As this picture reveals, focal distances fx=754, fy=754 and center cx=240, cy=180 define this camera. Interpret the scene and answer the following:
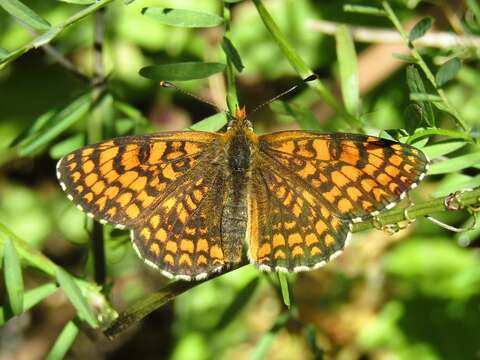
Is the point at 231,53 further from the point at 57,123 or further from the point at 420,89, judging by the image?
the point at 57,123

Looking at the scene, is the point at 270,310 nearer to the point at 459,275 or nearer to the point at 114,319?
the point at 459,275

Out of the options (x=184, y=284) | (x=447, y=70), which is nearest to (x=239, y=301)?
(x=184, y=284)

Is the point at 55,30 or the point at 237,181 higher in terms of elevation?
the point at 55,30

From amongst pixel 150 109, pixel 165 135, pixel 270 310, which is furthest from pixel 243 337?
pixel 165 135

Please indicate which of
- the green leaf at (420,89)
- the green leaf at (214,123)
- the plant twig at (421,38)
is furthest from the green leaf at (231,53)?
the plant twig at (421,38)

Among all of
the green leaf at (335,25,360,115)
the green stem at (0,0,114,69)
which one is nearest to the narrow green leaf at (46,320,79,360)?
the green stem at (0,0,114,69)

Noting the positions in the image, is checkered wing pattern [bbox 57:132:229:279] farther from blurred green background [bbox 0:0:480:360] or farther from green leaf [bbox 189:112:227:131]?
blurred green background [bbox 0:0:480:360]

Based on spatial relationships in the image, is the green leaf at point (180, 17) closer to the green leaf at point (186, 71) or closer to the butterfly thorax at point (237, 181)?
the green leaf at point (186, 71)
